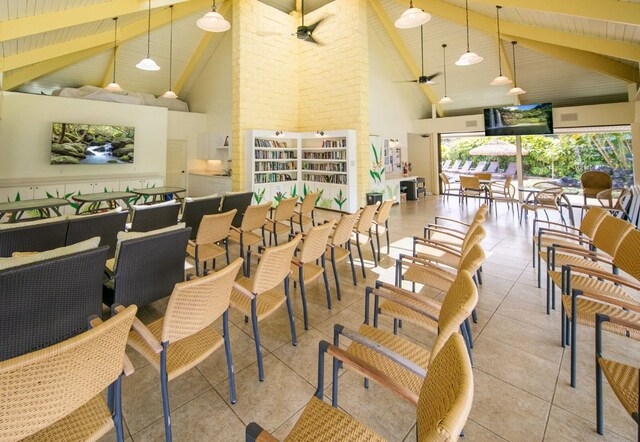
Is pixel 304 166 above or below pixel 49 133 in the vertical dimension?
below

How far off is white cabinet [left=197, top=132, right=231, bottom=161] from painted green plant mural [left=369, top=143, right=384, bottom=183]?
15.9ft

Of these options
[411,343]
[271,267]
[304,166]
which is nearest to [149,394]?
[271,267]

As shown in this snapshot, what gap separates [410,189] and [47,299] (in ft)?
34.1

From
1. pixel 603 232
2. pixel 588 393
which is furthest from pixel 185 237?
pixel 603 232

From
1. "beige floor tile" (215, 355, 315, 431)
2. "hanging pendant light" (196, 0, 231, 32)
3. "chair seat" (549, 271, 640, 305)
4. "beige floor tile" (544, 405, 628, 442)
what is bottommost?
"beige floor tile" (544, 405, 628, 442)

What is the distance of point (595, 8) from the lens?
4.06 metres

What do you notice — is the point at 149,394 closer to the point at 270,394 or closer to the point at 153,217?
the point at 270,394

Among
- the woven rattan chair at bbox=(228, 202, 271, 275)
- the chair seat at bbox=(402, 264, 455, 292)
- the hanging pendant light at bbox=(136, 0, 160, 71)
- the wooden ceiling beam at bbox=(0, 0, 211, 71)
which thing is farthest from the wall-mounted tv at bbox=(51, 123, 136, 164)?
the chair seat at bbox=(402, 264, 455, 292)

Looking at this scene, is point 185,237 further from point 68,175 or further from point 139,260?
point 68,175

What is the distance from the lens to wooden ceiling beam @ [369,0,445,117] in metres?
8.36

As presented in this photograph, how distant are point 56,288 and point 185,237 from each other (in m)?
0.80

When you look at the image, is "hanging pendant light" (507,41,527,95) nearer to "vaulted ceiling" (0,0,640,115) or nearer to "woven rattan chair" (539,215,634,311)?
"vaulted ceiling" (0,0,640,115)

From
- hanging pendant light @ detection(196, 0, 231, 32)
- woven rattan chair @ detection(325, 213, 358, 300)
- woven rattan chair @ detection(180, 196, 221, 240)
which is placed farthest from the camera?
hanging pendant light @ detection(196, 0, 231, 32)

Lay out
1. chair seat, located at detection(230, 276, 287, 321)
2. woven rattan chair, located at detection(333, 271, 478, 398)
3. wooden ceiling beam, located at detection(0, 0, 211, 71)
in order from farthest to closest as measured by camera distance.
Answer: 1. wooden ceiling beam, located at detection(0, 0, 211, 71)
2. chair seat, located at detection(230, 276, 287, 321)
3. woven rattan chair, located at detection(333, 271, 478, 398)
